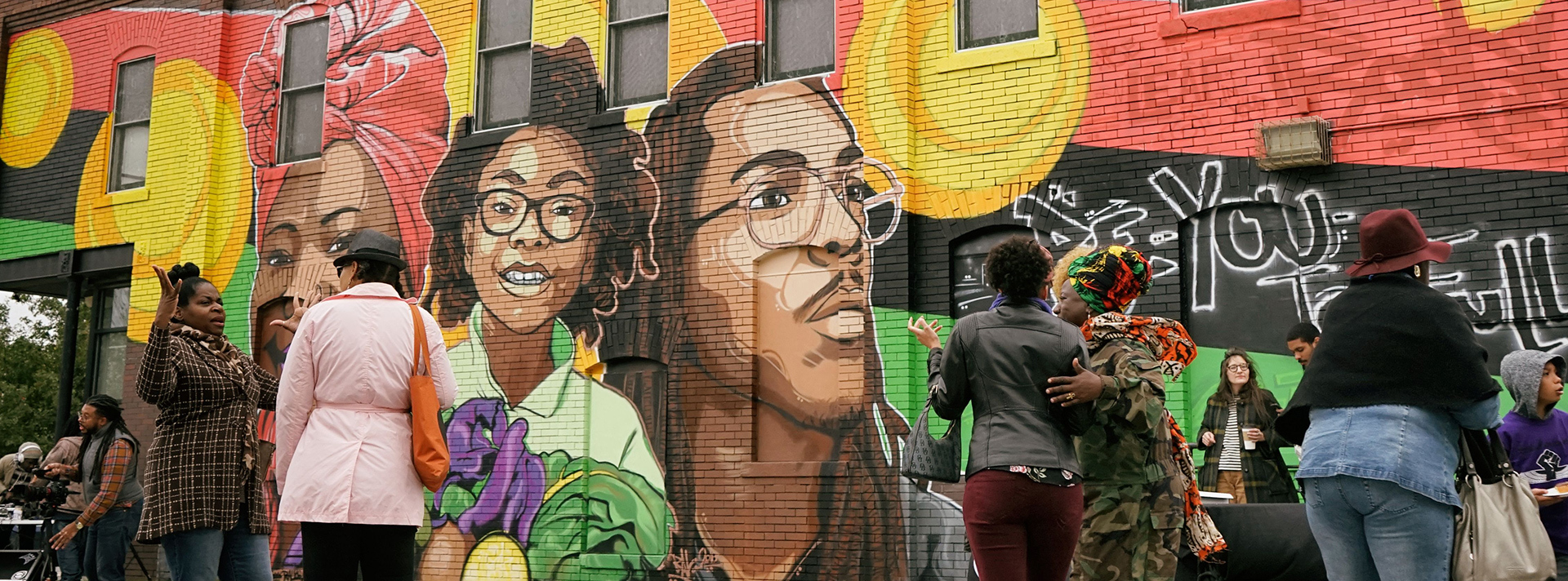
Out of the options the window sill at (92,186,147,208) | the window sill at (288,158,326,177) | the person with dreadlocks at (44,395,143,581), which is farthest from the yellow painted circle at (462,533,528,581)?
the window sill at (92,186,147,208)

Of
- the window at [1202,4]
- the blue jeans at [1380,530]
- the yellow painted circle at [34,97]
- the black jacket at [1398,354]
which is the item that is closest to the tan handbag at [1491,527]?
the blue jeans at [1380,530]

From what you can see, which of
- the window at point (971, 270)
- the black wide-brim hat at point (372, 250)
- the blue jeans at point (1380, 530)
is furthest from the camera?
the window at point (971, 270)

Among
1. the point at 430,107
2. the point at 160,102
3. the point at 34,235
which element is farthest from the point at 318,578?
the point at 34,235

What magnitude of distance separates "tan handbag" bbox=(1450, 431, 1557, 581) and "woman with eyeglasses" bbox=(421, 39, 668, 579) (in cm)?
936

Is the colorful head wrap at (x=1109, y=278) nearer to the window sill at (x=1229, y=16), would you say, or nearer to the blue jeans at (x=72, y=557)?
the window sill at (x=1229, y=16)

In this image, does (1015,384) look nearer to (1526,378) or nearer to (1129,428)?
(1129,428)

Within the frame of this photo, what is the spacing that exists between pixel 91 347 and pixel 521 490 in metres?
7.99

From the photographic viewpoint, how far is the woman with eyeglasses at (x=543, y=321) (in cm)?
1386

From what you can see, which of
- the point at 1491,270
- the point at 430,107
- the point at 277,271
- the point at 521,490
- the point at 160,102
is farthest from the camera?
the point at 160,102

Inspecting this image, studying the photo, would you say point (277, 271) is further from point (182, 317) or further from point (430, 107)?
point (182, 317)

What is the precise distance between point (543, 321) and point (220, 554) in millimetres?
7959

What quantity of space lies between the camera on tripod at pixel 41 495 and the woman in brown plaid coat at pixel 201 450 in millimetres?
6128

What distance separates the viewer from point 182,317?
6.69 m

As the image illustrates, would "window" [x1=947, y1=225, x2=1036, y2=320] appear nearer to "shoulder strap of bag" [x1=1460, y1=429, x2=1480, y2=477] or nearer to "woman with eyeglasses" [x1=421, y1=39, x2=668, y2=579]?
"woman with eyeglasses" [x1=421, y1=39, x2=668, y2=579]
